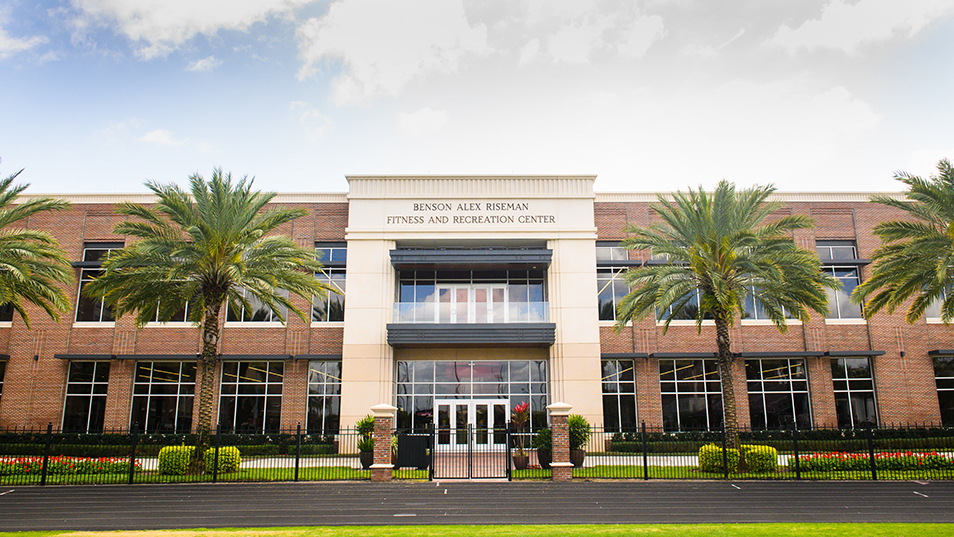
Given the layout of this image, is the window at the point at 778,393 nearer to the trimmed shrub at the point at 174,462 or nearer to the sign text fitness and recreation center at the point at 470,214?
the sign text fitness and recreation center at the point at 470,214

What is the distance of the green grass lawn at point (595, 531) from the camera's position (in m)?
12.8

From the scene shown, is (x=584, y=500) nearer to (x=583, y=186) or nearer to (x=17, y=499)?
(x=17, y=499)

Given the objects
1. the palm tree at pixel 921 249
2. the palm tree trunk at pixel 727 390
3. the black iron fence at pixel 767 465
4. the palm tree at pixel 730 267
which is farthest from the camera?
the palm tree at pixel 730 267

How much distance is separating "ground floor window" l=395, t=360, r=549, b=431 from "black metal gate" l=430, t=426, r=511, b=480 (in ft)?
5.78

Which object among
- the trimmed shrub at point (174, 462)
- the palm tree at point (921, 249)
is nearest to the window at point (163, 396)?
the trimmed shrub at point (174, 462)

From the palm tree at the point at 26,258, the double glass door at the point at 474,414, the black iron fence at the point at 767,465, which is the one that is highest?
the palm tree at the point at 26,258

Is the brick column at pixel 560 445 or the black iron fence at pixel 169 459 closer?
the brick column at pixel 560 445

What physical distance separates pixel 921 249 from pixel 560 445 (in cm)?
1411

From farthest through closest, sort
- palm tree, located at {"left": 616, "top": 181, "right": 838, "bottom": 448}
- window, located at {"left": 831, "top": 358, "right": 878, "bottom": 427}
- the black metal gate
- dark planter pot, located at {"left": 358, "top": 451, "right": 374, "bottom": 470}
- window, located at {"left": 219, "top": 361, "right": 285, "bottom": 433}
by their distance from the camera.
A: window, located at {"left": 831, "top": 358, "right": 878, "bottom": 427} < window, located at {"left": 219, "top": 361, "right": 285, "bottom": 433} < dark planter pot, located at {"left": 358, "top": 451, "right": 374, "bottom": 470} < palm tree, located at {"left": 616, "top": 181, "right": 838, "bottom": 448} < the black metal gate

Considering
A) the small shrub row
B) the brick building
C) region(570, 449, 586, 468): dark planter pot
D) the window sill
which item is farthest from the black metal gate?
the window sill

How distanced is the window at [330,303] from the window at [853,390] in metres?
24.7

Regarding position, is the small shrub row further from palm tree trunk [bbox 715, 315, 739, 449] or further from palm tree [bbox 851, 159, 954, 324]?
palm tree [bbox 851, 159, 954, 324]

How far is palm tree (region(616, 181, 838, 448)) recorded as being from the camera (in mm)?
22234

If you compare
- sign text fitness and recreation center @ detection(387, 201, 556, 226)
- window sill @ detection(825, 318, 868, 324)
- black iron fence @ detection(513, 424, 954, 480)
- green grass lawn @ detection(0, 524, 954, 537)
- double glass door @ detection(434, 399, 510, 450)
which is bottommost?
green grass lawn @ detection(0, 524, 954, 537)
